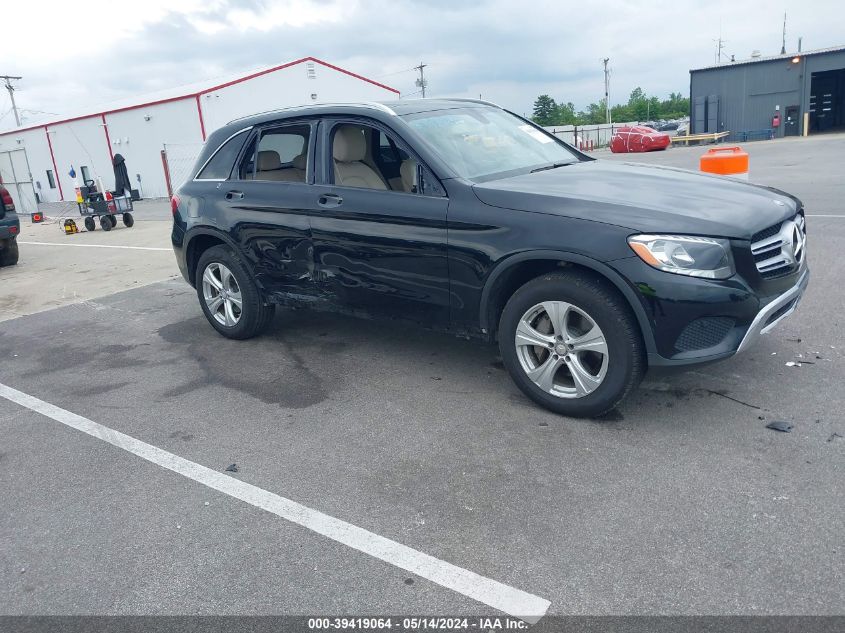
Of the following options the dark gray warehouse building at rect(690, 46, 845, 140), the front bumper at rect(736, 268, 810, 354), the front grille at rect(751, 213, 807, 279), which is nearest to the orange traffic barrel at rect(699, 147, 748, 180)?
the front grille at rect(751, 213, 807, 279)

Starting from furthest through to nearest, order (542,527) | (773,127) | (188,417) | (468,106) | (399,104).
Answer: (773,127) → (468,106) → (399,104) → (188,417) → (542,527)

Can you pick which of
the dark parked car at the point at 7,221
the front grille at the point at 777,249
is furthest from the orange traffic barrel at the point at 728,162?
the dark parked car at the point at 7,221

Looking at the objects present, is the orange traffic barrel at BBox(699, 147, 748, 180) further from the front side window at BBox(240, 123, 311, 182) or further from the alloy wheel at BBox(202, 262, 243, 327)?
the alloy wheel at BBox(202, 262, 243, 327)

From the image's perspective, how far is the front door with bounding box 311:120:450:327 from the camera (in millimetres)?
4266

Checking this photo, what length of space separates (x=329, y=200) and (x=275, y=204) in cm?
57

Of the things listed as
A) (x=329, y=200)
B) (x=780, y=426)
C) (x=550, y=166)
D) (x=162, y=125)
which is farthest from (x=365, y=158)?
(x=162, y=125)

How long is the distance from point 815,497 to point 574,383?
1.30 m

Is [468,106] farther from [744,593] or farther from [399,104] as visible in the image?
[744,593]

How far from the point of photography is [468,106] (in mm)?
5211

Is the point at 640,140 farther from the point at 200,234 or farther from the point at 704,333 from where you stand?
the point at 704,333

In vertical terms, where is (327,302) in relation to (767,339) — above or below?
above

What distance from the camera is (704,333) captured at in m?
3.49

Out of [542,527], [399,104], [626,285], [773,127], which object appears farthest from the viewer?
[773,127]

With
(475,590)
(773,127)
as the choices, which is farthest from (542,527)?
(773,127)
